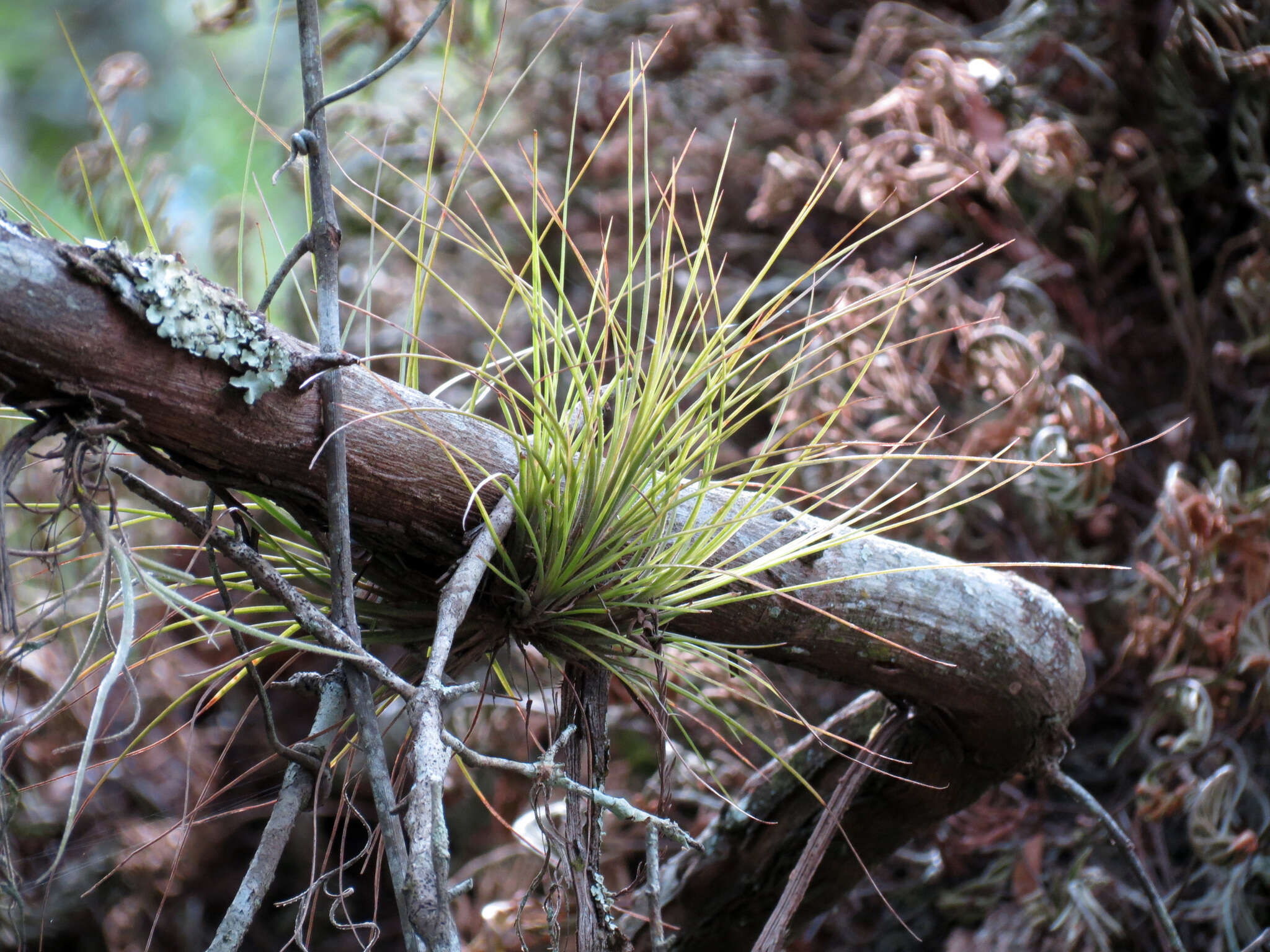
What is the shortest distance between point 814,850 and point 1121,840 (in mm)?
299

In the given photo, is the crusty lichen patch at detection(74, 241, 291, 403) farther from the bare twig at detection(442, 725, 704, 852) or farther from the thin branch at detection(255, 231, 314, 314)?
the bare twig at detection(442, 725, 704, 852)

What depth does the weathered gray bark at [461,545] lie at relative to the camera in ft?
1.19

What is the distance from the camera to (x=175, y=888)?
1749 millimetres

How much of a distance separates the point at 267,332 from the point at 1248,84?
5.30 ft

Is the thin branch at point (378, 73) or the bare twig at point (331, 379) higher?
the thin branch at point (378, 73)

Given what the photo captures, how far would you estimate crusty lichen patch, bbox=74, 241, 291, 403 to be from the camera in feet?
1.21

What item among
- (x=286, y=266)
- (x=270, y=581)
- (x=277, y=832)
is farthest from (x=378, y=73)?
(x=277, y=832)

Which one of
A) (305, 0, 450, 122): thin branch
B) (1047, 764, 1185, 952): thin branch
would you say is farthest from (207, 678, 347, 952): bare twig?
(1047, 764, 1185, 952): thin branch

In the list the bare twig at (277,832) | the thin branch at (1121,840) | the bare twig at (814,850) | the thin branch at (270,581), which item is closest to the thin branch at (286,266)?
the thin branch at (270,581)

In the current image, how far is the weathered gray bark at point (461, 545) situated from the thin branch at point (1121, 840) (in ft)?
0.09

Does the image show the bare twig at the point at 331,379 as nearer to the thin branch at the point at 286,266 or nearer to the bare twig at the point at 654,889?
the thin branch at the point at 286,266

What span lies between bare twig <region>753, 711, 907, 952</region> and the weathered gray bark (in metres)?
0.07

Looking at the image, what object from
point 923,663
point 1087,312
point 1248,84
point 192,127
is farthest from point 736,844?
point 192,127

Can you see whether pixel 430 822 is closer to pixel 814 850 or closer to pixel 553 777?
pixel 553 777
